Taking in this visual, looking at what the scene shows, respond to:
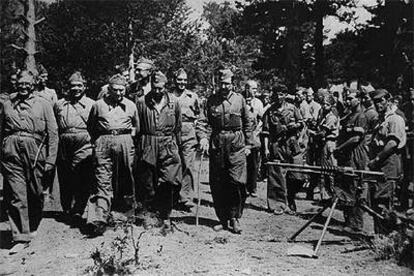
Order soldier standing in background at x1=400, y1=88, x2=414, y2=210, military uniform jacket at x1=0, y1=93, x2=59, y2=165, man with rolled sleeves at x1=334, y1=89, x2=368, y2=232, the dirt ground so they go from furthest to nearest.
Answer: soldier standing in background at x1=400, y1=88, x2=414, y2=210 → man with rolled sleeves at x1=334, y1=89, x2=368, y2=232 → military uniform jacket at x1=0, y1=93, x2=59, y2=165 → the dirt ground

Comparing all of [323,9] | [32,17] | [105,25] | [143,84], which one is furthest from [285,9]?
[143,84]

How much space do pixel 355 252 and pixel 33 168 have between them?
4297mm

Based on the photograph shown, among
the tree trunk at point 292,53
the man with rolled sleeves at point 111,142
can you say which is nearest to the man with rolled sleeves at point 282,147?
the man with rolled sleeves at point 111,142

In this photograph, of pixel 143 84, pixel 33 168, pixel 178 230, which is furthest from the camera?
pixel 143 84

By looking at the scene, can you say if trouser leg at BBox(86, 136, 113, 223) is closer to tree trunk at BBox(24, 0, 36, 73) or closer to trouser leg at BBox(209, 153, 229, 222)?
Answer: trouser leg at BBox(209, 153, 229, 222)

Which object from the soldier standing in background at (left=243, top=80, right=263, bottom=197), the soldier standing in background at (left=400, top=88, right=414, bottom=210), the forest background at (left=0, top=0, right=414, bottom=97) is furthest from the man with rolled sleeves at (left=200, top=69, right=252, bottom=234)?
the forest background at (left=0, top=0, right=414, bottom=97)

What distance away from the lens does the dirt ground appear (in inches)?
223

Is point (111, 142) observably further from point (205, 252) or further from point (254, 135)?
point (254, 135)

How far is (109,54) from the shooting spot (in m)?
31.5

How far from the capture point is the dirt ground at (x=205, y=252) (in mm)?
5664

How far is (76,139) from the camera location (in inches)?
302

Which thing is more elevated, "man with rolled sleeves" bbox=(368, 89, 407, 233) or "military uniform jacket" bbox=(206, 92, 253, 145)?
"military uniform jacket" bbox=(206, 92, 253, 145)

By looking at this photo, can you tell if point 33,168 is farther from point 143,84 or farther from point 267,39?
point 267,39

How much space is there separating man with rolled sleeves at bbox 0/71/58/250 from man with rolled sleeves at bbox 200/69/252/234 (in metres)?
2.25
